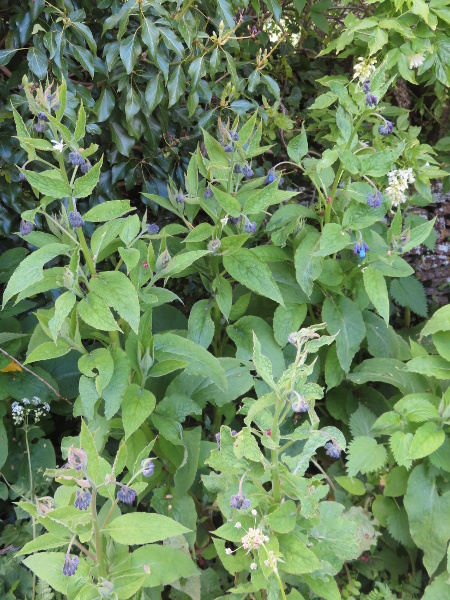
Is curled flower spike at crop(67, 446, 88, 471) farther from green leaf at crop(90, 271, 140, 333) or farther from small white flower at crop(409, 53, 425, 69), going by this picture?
small white flower at crop(409, 53, 425, 69)

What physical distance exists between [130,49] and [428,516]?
1.81 metres

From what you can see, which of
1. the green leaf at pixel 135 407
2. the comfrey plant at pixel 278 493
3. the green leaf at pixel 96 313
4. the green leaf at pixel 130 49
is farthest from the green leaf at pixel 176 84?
the comfrey plant at pixel 278 493

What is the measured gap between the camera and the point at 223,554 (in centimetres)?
142

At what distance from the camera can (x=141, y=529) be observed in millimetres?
1218

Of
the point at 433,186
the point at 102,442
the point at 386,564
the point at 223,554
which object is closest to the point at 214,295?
the point at 102,442

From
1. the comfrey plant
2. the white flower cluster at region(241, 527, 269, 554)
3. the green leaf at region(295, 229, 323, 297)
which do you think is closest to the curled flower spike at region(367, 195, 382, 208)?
the green leaf at region(295, 229, 323, 297)

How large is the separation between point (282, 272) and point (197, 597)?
3.81ft

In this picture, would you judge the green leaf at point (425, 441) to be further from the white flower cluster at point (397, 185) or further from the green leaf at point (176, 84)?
A: the green leaf at point (176, 84)

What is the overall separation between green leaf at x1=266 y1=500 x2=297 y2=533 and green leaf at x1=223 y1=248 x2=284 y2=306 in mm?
716

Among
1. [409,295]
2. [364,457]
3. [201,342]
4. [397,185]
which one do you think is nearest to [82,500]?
[201,342]

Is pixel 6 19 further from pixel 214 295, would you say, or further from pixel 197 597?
pixel 197 597

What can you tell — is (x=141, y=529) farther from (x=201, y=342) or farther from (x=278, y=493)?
(x=201, y=342)

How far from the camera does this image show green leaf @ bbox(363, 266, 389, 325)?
6.32ft

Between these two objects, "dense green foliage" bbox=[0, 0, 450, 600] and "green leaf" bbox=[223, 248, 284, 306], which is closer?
"dense green foliage" bbox=[0, 0, 450, 600]
